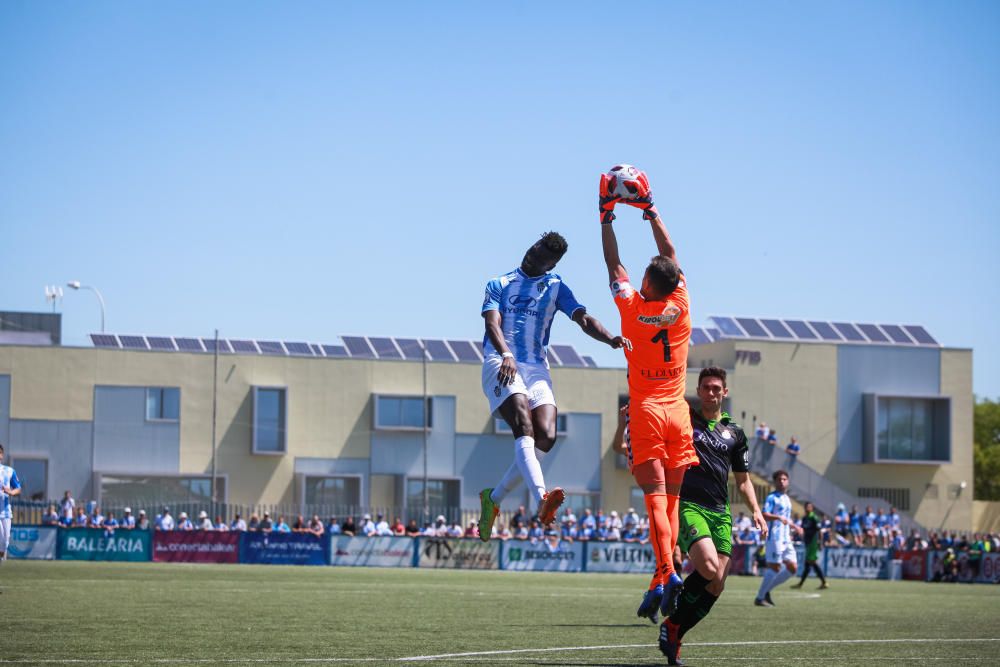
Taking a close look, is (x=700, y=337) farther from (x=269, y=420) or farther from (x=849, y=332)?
(x=269, y=420)

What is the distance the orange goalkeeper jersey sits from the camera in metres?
11.7

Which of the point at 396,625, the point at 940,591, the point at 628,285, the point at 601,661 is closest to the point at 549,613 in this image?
the point at 396,625

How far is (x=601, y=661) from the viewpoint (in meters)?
12.5

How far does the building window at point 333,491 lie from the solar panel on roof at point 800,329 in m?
23.6

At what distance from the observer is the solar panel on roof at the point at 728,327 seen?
70125 mm

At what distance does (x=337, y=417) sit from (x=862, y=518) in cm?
2235

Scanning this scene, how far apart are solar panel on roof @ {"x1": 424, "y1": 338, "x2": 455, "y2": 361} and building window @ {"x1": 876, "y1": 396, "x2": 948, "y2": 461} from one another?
21.1 m

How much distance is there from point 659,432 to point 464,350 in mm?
57210

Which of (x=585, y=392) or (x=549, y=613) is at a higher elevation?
(x=585, y=392)

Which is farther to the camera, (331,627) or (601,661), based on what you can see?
(331,627)

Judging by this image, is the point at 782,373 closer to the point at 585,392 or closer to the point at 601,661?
the point at 585,392

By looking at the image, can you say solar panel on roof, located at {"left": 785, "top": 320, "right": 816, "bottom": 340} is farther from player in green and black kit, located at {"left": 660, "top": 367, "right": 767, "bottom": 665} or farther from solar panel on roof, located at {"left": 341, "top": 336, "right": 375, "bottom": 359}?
player in green and black kit, located at {"left": 660, "top": 367, "right": 767, "bottom": 665}

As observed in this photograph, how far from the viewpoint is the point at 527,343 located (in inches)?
528

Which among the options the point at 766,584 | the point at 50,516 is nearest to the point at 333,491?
the point at 50,516
